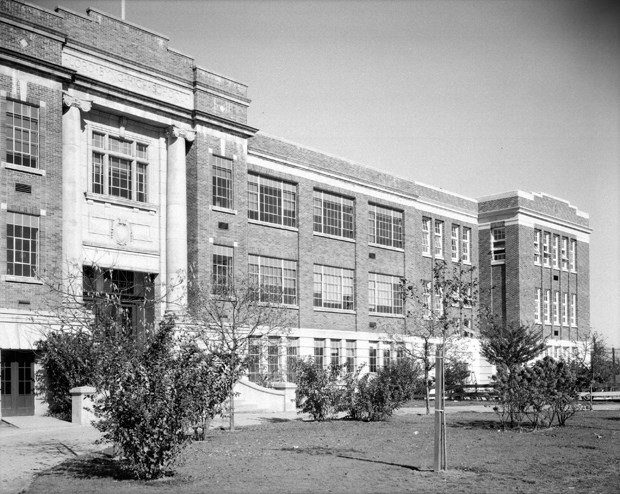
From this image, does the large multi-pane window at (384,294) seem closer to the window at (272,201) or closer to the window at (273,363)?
the window at (272,201)

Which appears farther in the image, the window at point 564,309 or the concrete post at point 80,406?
the window at point 564,309

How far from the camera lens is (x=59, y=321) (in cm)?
2748

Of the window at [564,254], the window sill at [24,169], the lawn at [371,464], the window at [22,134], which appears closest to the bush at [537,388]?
the lawn at [371,464]

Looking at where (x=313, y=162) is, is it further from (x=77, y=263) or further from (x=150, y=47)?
(x=77, y=263)

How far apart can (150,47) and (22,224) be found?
965 cm

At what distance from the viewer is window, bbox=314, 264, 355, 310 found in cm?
4119

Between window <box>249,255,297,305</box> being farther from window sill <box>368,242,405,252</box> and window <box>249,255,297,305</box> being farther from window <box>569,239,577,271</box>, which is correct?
window <box>569,239,577,271</box>

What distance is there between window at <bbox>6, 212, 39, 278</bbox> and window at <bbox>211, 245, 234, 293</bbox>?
8.20 metres

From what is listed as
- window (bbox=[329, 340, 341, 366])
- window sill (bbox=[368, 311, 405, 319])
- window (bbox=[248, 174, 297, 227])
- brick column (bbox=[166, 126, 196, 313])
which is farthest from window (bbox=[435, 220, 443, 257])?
brick column (bbox=[166, 126, 196, 313])

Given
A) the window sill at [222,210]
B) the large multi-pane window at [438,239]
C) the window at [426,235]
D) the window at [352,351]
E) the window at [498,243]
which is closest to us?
the window sill at [222,210]

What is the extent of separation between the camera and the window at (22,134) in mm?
27422

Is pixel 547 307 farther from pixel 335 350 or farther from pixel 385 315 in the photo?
pixel 335 350

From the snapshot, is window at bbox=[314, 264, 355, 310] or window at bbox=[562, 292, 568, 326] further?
window at bbox=[562, 292, 568, 326]

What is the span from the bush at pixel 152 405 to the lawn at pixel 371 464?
0.51 m
